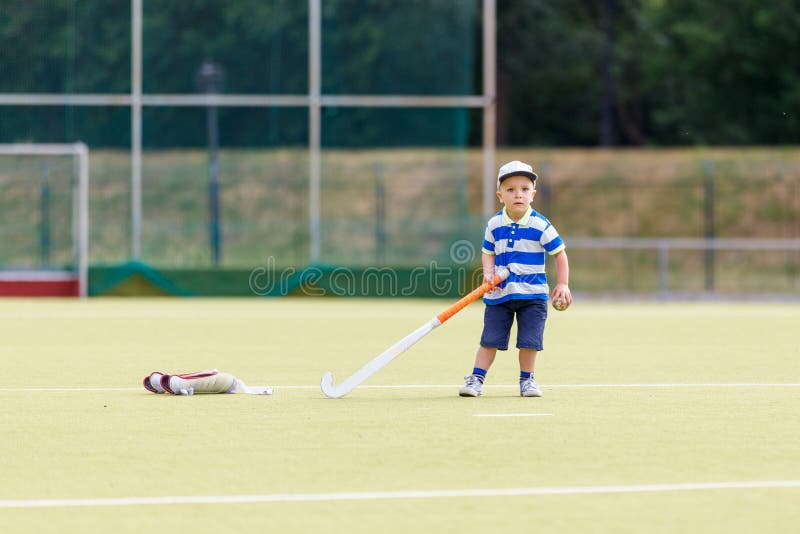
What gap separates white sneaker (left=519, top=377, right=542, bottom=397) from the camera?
30.2 feet

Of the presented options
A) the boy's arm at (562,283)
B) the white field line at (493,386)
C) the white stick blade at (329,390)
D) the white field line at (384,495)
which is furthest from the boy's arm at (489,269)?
the white field line at (384,495)

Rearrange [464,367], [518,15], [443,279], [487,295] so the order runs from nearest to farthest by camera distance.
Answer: [487,295]
[464,367]
[443,279]
[518,15]

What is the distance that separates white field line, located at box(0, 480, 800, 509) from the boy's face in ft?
11.8

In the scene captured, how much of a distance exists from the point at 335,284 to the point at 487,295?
49.5 ft

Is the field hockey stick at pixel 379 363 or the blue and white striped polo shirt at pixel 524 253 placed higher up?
the blue and white striped polo shirt at pixel 524 253

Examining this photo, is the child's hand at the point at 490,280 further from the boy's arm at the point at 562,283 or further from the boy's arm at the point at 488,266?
the boy's arm at the point at 562,283

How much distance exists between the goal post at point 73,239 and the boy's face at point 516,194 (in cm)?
1597

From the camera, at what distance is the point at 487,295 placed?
9414mm

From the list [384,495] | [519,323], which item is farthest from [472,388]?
[384,495]

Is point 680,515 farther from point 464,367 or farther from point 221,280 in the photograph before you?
point 221,280

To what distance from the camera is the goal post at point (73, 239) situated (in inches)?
960

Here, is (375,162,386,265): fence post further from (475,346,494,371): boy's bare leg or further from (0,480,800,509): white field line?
(0,480,800,509): white field line

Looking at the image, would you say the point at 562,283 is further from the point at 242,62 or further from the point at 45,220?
the point at 45,220

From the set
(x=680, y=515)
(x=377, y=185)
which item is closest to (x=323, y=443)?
(x=680, y=515)
